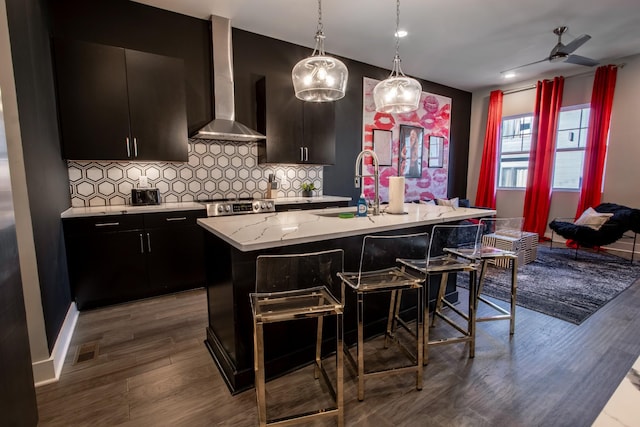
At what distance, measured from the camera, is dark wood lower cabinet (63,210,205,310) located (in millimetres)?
2754

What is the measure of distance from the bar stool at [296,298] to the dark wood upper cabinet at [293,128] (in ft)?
8.45

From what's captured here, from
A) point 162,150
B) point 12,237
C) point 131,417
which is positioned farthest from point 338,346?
point 162,150

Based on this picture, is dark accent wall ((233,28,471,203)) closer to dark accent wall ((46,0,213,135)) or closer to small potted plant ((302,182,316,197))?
dark accent wall ((46,0,213,135))

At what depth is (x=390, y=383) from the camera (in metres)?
1.87

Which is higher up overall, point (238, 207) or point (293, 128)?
point (293, 128)

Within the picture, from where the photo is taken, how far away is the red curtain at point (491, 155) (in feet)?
20.6

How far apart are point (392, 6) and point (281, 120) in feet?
5.70

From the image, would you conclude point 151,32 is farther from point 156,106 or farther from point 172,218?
point 172,218

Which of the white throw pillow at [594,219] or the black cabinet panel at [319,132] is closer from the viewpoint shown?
the black cabinet panel at [319,132]

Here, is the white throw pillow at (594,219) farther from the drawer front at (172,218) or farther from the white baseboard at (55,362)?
the white baseboard at (55,362)

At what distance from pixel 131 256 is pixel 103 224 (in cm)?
38

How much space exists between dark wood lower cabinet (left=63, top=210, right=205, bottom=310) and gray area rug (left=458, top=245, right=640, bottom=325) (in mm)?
3049

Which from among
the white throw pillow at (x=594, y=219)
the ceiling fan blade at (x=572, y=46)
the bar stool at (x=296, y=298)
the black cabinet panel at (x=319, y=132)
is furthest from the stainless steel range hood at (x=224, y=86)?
the white throw pillow at (x=594, y=219)

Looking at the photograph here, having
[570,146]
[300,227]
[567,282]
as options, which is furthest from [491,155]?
[300,227]
